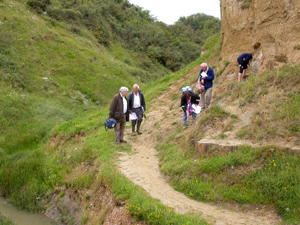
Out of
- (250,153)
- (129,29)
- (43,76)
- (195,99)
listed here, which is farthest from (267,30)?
(129,29)

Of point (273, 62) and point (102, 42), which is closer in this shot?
point (273, 62)

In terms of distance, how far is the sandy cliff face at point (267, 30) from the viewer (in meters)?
8.80

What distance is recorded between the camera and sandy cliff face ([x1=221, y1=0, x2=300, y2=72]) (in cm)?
880

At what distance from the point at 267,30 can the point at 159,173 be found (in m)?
5.69

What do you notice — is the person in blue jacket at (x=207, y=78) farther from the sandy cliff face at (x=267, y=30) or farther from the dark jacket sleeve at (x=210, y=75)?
the sandy cliff face at (x=267, y=30)

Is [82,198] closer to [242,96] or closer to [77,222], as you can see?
[77,222]

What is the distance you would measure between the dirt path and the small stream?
296cm

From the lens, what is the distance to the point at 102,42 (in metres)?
33.0

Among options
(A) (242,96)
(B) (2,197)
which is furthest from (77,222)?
(A) (242,96)

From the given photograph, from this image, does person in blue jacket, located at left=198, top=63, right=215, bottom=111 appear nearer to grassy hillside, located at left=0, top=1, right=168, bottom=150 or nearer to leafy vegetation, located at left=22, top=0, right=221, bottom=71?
grassy hillside, located at left=0, top=1, right=168, bottom=150

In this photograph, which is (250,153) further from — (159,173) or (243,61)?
(243,61)

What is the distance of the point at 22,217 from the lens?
9.48 m

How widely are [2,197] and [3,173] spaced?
0.93 meters

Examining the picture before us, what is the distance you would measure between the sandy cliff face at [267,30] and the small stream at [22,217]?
817 cm
